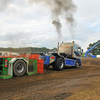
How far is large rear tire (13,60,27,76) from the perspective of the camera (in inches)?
280

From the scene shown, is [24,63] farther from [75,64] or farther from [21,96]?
[75,64]

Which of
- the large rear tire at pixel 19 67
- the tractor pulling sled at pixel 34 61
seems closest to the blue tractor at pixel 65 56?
the tractor pulling sled at pixel 34 61

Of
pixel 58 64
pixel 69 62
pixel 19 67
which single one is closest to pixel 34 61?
pixel 19 67

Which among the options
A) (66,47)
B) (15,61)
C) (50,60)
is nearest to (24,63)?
(15,61)

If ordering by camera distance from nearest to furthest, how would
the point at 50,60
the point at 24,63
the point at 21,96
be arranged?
the point at 21,96 < the point at 24,63 < the point at 50,60

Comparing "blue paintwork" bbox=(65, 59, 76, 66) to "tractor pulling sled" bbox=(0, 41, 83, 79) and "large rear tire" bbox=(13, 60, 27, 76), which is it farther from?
"large rear tire" bbox=(13, 60, 27, 76)

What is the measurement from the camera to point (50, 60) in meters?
10.5

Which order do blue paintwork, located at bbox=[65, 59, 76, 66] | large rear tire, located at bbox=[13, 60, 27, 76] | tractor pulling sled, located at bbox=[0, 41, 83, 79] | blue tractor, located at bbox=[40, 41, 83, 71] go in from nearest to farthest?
tractor pulling sled, located at bbox=[0, 41, 83, 79], large rear tire, located at bbox=[13, 60, 27, 76], blue tractor, located at bbox=[40, 41, 83, 71], blue paintwork, located at bbox=[65, 59, 76, 66]

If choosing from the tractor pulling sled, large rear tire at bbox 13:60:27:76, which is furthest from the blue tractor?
large rear tire at bbox 13:60:27:76

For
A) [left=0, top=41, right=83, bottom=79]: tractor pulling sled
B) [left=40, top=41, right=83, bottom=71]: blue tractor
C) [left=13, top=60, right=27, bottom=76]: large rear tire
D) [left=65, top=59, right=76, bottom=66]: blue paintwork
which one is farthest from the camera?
[left=65, top=59, right=76, bottom=66]: blue paintwork

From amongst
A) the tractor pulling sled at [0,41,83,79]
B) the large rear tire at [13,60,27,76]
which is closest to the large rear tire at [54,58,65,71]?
the tractor pulling sled at [0,41,83,79]

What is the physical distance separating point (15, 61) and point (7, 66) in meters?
0.52

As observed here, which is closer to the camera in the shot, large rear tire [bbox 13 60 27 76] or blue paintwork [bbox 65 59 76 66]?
large rear tire [bbox 13 60 27 76]

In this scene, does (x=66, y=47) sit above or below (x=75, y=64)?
above
